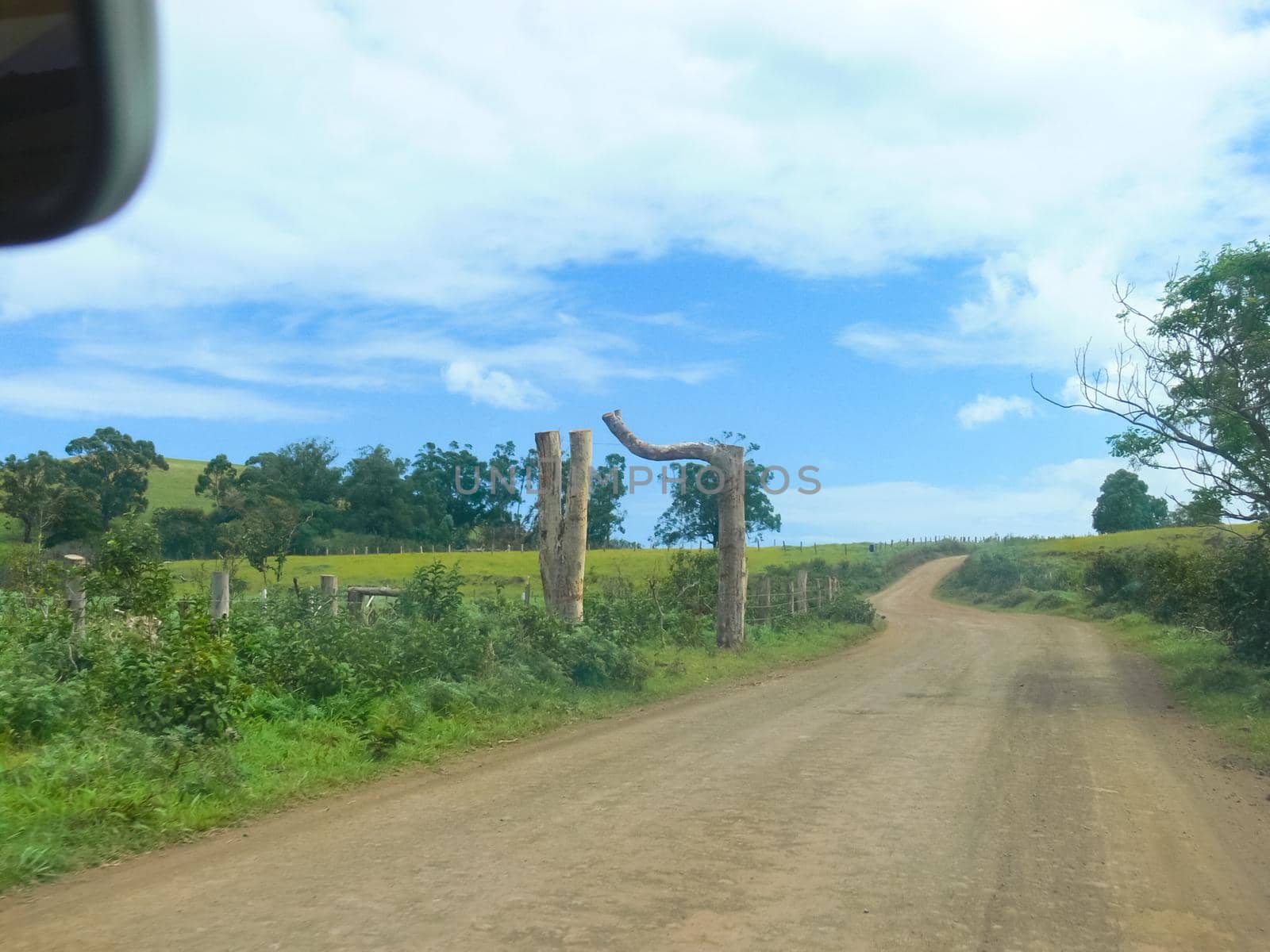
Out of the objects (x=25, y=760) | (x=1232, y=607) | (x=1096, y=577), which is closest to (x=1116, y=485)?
(x=1096, y=577)

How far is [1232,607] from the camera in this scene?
15.1m

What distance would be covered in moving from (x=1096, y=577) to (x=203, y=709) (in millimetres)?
34383

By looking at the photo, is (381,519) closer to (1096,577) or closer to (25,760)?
(1096,577)

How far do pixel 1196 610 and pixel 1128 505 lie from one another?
6967 centimetres

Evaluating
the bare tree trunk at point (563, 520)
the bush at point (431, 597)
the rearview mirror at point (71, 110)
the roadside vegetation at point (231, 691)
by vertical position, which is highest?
the rearview mirror at point (71, 110)

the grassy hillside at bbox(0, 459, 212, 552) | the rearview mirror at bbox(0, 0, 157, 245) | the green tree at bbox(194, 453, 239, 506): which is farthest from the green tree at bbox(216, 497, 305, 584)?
the green tree at bbox(194, 453, 239, 506)

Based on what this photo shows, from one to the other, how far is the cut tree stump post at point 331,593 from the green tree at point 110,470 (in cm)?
4343

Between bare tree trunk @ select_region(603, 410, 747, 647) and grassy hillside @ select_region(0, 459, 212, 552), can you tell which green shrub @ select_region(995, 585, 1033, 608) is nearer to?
bare tree trunk @ select_region(603, 410, 747, 647)

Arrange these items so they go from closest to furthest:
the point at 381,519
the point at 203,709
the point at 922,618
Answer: the point at 203,709 < the point at 922,618 < the point at 381,519

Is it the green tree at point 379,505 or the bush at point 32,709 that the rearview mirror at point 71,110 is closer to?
the bush at point 32,709

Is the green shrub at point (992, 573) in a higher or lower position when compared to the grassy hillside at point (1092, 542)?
lower

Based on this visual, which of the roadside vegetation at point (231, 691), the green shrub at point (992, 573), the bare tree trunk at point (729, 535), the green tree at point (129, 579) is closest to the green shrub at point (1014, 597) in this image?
the green shrub at point (992, 573)

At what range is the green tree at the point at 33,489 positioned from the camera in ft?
108

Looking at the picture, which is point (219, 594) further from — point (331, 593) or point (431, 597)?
point (431, 597)
